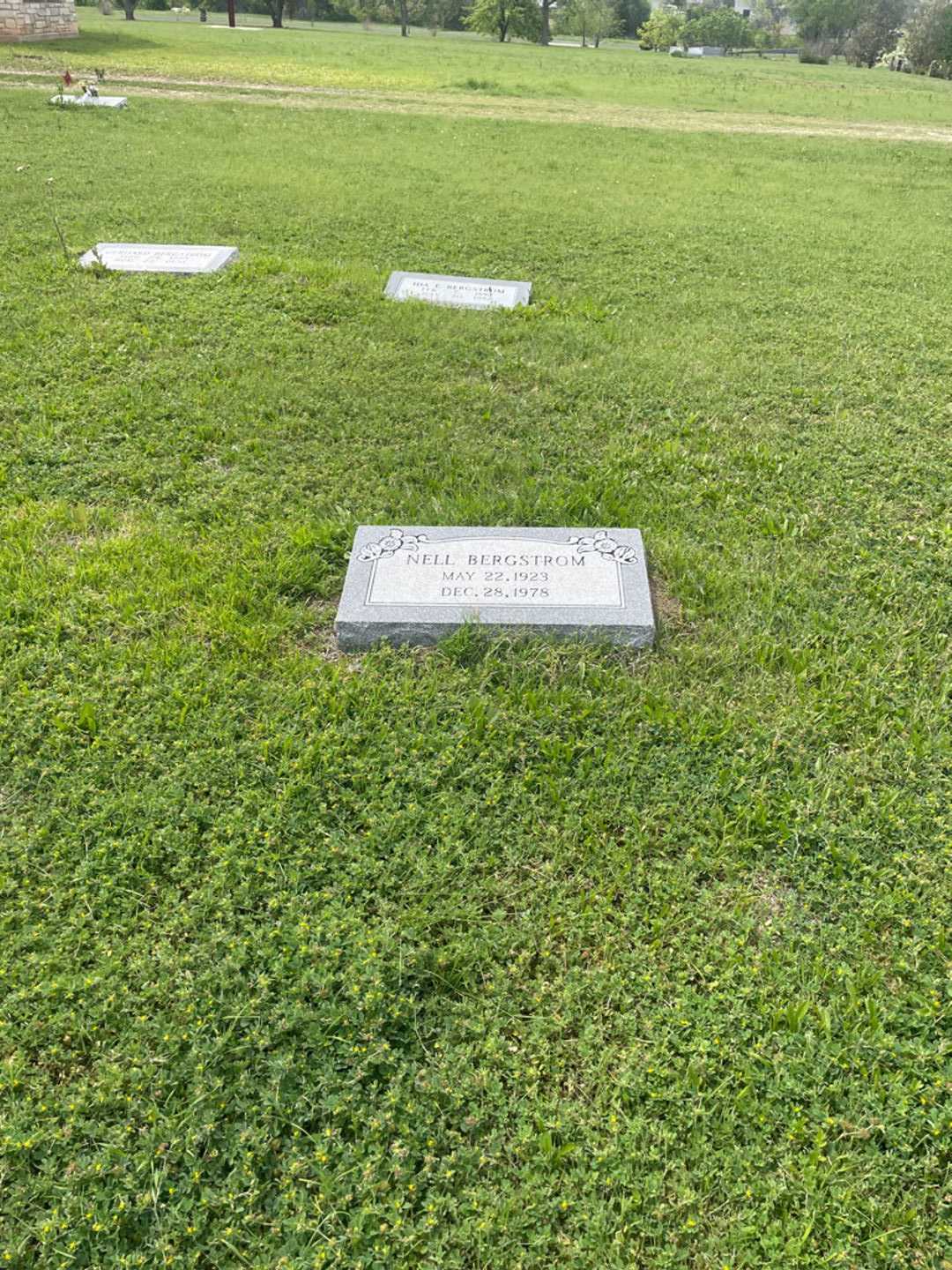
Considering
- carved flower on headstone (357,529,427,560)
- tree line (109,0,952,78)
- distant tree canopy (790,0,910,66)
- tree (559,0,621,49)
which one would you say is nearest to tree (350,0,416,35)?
tree line (109,0,952,78)

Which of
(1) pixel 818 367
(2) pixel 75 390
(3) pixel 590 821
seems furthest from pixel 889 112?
(3) pixel 590 821

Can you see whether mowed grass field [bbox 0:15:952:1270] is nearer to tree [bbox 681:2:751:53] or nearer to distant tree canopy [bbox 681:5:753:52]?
distant tree canopy [bbox 681:5:753:52]

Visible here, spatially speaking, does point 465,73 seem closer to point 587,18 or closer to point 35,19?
point 35,19

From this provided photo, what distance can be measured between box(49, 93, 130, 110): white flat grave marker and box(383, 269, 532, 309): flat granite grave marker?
39.1ft

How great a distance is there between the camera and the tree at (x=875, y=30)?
197 ft

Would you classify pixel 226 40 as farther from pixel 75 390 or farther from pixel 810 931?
pixel 810 931

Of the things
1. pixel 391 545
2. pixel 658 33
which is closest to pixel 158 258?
pixel 391 545

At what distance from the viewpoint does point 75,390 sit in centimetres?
511

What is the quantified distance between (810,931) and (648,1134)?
800mm

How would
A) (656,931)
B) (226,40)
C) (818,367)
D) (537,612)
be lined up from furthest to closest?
1. (226,40)
2. (818,367)
3. (537,612)
4. (656,931)

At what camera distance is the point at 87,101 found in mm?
14922

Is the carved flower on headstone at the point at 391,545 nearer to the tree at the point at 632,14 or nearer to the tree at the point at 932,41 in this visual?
the tree at the point at 932,41

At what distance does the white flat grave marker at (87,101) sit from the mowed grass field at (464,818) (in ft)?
39.3

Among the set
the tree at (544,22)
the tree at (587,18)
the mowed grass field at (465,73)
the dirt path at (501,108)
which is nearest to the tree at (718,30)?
the tree at (587,18)
